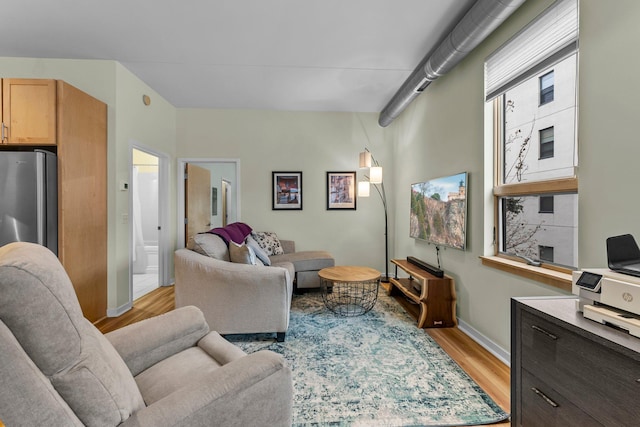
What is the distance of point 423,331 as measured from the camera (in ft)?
8.96

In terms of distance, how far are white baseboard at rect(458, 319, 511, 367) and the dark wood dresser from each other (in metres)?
0.98

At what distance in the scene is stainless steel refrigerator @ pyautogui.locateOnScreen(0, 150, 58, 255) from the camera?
2430mm

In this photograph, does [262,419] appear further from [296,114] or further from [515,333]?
[296,114]

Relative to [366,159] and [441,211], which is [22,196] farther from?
[441,211]

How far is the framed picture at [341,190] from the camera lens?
4.68 meters

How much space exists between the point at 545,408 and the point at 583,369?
28cm

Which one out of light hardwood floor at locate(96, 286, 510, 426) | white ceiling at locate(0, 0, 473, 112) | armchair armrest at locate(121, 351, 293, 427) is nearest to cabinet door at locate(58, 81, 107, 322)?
light hardwood floor at locate(96, 286, 510, 426)

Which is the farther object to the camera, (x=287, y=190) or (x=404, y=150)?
(x=287, y=190)

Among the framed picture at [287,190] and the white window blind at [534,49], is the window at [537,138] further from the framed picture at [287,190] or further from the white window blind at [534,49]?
the framed picture at [287,190]

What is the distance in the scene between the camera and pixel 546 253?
2012mm

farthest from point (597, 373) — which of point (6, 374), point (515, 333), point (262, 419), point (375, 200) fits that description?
point (375, 200)

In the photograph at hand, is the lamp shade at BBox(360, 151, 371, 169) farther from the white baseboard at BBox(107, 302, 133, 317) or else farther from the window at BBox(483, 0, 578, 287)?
the white baseboard at BBox(107, 302, 133, 317)

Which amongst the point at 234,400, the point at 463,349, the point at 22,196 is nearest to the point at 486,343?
the point at 463,349

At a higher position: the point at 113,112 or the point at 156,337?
the point at 113,112
